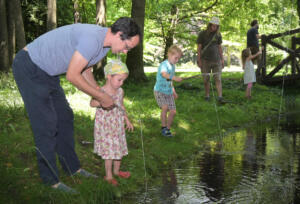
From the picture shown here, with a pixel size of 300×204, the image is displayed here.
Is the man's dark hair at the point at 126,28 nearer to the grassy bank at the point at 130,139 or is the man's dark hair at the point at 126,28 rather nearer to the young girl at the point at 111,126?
the young girl at the point at 111,126

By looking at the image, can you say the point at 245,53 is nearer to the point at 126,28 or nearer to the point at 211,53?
the point at 211,53

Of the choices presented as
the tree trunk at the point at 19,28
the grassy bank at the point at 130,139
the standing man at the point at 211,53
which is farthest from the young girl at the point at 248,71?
the tree trunk at the point at 19,28

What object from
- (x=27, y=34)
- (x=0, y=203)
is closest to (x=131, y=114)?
(x=0, y=203)

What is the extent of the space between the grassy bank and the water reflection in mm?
369

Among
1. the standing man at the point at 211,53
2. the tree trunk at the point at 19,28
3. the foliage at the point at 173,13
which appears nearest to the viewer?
the standing man at the point at 211,53

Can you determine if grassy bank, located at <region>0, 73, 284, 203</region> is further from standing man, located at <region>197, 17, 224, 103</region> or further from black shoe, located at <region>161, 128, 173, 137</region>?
standing man, located at <region>197, 17, 224, 103</region>

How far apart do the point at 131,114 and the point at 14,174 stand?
3512 millimetres

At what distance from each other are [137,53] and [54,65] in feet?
31.0

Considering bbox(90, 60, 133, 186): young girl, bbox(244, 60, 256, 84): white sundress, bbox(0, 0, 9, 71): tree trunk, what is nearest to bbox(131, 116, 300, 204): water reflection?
bbox(90, 60, 133, 186): young girl

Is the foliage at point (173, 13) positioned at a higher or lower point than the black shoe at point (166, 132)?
higher

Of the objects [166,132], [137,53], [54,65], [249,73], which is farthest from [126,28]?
[137,53]

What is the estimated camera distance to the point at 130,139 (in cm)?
627

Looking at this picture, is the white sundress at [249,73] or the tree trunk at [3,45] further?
the tree trunk at [3,45]

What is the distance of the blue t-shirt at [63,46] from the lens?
3400 mm
